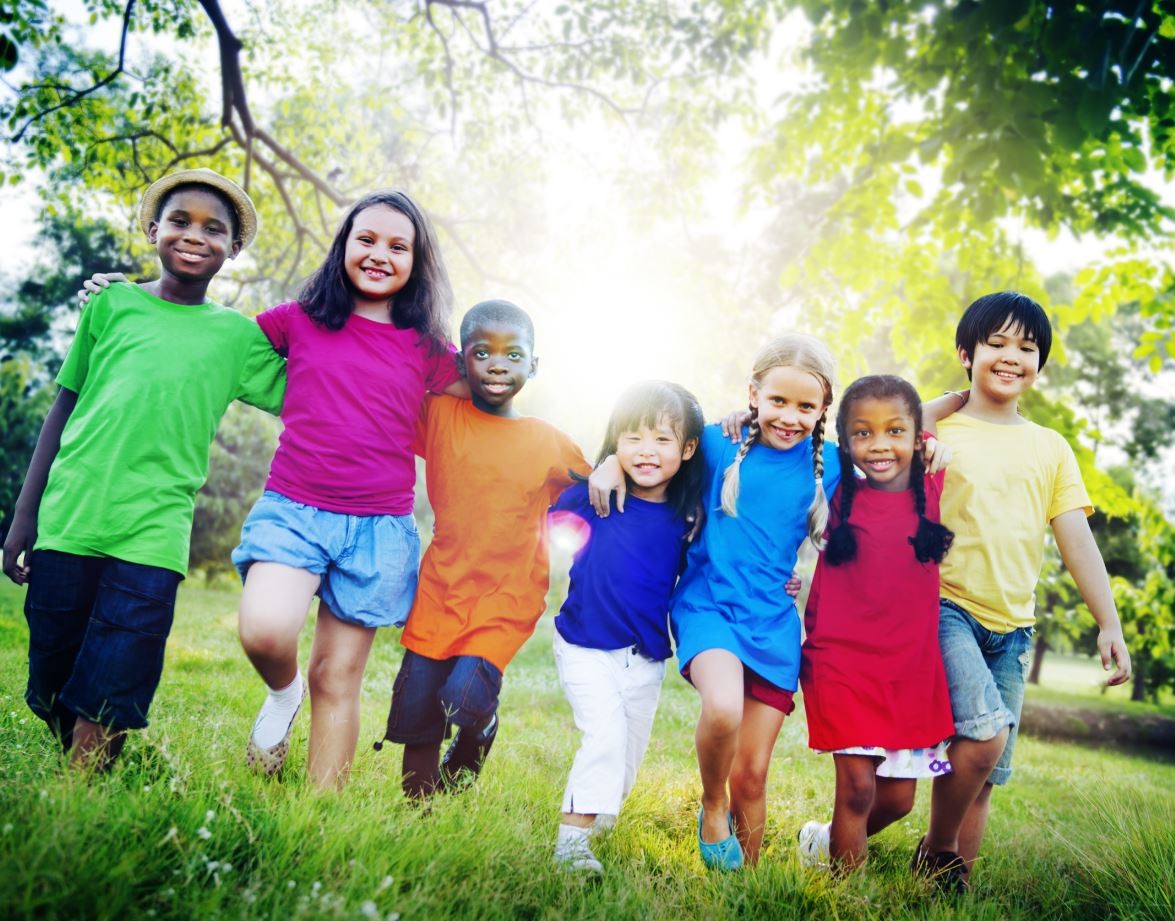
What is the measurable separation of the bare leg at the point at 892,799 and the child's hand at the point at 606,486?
56.2 inches

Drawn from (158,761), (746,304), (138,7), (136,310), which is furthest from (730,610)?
(746,304)

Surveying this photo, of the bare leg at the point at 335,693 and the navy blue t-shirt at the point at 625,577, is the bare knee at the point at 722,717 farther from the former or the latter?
the bare leg at the point at 335,693

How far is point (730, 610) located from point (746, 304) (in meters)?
8.39

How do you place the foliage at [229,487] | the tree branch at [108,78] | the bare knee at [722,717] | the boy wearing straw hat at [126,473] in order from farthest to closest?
the foliage at [229,487], the tree branch at [108,78], the bare knee at [722,717], the boy wearing straw hat at [126,473]

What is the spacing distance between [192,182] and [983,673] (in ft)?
11.3

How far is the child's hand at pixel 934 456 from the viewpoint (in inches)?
117

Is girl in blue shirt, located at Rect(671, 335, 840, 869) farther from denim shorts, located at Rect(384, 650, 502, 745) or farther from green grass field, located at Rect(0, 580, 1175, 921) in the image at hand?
denim shorts, located at Rect(384, 650, 502, 745)

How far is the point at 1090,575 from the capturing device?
123 inches

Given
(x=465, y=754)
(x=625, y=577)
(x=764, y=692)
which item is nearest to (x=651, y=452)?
(x=625, y=577)

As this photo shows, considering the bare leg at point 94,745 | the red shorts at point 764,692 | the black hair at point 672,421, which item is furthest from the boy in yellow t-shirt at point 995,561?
the bare leg at point 94,745

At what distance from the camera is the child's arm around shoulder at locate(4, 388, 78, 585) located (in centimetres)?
274

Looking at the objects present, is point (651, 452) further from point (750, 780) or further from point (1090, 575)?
point (1090, 575)

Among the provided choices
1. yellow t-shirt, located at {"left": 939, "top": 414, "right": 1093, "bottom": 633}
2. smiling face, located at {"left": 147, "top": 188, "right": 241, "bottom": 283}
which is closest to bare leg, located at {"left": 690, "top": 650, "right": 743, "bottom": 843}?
yellow t-shirt, located at {"left": 939, "top": 414, "right": 1093, "bottom": 633}

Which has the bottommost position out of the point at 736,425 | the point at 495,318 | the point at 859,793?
the point at 859,793
